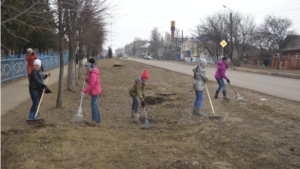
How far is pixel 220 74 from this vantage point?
1011cm

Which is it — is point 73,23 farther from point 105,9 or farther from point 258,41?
point 258,41

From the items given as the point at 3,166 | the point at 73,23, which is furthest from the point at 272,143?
the point at 73,23

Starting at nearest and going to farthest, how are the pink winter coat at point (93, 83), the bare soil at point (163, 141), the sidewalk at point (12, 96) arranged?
the bare soil at point (163, 141) < the pink winter coat at point (93, 83) < the sidewalk at point (12, 96)

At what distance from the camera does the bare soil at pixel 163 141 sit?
4430 millimetres

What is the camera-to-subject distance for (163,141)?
18.6 ft

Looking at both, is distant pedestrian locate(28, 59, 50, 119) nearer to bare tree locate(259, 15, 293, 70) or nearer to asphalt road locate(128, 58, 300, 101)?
asphalt road locate(128, 58, 300, 101)

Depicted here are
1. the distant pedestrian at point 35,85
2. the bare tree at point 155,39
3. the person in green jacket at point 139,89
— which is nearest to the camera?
the distant pedestrian at point 35,85

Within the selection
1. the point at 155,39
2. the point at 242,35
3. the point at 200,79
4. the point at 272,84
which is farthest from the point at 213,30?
the point at 155,39

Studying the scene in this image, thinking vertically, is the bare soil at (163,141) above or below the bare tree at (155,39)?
below

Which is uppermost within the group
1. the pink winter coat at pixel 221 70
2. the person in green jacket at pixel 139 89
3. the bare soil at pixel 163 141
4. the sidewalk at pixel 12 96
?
the pink winter coat at pixel 221 70

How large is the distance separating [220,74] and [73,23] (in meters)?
4.94

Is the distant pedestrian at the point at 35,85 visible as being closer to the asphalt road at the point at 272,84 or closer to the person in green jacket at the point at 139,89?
the person in green jacket at the point at 139,89

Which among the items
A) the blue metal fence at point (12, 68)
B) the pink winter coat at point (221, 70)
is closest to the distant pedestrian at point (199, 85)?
the pink winter coat at point (221, 70)

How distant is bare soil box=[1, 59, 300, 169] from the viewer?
14.5 feet
